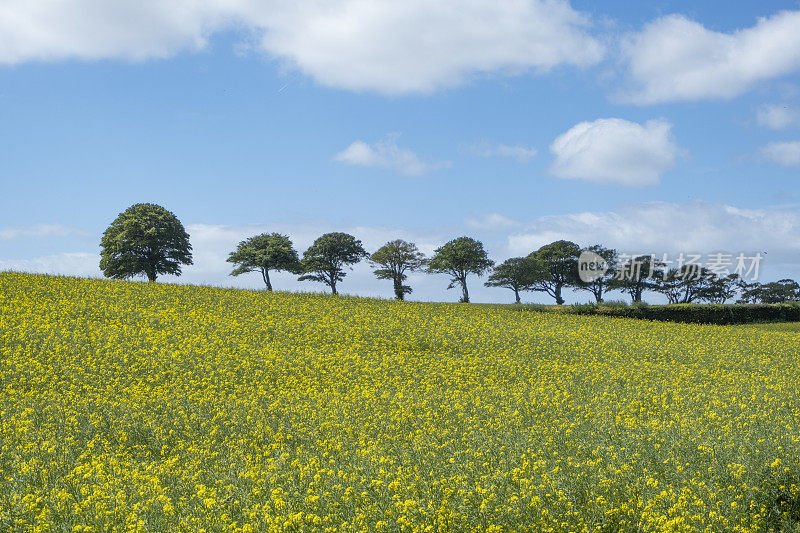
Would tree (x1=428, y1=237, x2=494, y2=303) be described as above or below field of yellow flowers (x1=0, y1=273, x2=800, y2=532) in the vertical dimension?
above

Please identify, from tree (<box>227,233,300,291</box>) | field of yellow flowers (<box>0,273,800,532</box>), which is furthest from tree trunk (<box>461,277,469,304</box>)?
field of yellow flowers (<box>0,273,800,532</box>)

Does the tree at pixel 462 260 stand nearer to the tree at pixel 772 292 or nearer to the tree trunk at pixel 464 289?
the tree trunk at pixel 464 289

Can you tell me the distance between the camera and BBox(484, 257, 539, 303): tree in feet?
229

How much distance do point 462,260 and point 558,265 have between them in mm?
14431

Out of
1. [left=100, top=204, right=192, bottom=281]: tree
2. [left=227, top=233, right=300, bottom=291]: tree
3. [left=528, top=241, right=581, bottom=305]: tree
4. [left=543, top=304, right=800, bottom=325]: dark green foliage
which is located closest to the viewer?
[left=543, top=304, right=800, bottom=325]: dark green foliage

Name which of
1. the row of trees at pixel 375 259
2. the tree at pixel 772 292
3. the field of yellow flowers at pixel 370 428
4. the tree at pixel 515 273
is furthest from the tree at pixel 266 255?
the tree at pixel 772 292

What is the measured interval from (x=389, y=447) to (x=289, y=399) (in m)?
4.72

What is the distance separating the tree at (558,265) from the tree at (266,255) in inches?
1139

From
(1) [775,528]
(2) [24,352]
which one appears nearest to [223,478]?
(1) [775,528]

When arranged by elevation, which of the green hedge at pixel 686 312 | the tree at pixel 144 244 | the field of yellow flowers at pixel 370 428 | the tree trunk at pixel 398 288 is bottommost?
the field of yellow flowers at pixel 370 428

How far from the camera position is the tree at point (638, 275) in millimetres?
78125

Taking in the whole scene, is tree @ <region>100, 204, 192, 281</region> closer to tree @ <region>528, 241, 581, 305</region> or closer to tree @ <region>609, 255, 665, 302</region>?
tree @ <region>528, 241, 581, 305</region>

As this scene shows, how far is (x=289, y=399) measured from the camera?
46.1ft

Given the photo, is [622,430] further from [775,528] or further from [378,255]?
[378,255]
